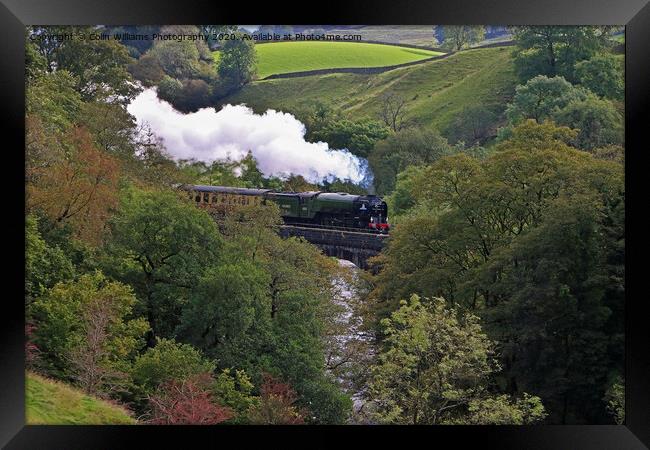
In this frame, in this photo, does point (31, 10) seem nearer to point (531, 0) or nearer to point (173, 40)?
point (173, 40)

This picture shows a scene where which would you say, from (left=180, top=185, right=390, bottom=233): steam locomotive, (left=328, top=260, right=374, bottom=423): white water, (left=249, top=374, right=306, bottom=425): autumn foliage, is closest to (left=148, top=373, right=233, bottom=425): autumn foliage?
(left=249, top=374, right=306, bottom=425): autumn foliage

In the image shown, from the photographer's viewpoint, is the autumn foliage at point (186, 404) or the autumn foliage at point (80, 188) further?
the autumn foliage at point (80, 188)

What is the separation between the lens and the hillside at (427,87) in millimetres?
10133

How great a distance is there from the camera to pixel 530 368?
998 centimetres

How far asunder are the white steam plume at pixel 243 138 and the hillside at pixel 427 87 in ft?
0.71

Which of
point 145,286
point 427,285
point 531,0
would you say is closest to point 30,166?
point 145,286

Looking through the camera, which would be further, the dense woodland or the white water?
the white water

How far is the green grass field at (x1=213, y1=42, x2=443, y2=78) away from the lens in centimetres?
998

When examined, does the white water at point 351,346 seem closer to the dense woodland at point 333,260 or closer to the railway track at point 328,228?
the dense woodland at point 333,260

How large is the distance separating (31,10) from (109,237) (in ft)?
9.46

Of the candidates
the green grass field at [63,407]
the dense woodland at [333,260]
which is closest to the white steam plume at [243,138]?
the dense woodland at [333,260]

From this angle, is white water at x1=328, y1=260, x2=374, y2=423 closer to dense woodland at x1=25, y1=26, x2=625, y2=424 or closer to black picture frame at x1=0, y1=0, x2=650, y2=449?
dense woodland at x1=25, y1=26, x2=625, y2=424

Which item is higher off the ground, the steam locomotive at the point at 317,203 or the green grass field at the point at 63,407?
the steam locomotive at the point at 317,203

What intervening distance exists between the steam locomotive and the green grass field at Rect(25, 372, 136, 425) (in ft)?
8.29
